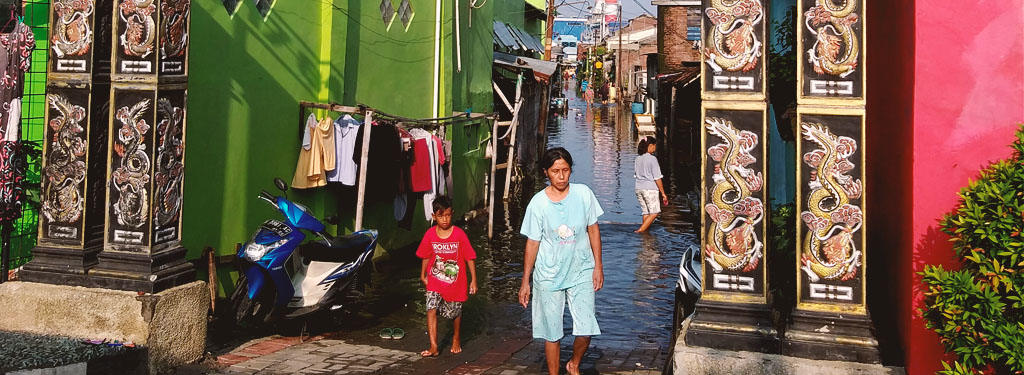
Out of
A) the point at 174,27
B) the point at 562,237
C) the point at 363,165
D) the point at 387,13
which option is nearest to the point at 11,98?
the point at 174,27

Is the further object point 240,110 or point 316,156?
point 316,156

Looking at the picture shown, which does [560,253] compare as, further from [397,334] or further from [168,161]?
[168,161]

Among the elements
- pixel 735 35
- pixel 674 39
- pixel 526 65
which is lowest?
pixel 735 35

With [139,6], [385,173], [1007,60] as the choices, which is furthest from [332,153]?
[1007,60]

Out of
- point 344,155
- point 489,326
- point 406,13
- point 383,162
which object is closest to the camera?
point 489,326

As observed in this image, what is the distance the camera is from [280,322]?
25.0ft

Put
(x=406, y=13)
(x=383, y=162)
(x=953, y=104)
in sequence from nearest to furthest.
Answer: (x=953, y=104)
(x=383, y=162)
(x=406, y=13)

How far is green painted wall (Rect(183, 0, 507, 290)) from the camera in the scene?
8.23 metres

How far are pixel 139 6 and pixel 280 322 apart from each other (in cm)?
280

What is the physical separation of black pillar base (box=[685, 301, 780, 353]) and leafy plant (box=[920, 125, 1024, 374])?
1035 mm

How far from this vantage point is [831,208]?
202 inches

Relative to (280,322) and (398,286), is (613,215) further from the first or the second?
(280,322)

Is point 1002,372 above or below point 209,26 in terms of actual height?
below

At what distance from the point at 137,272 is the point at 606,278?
243 inches
